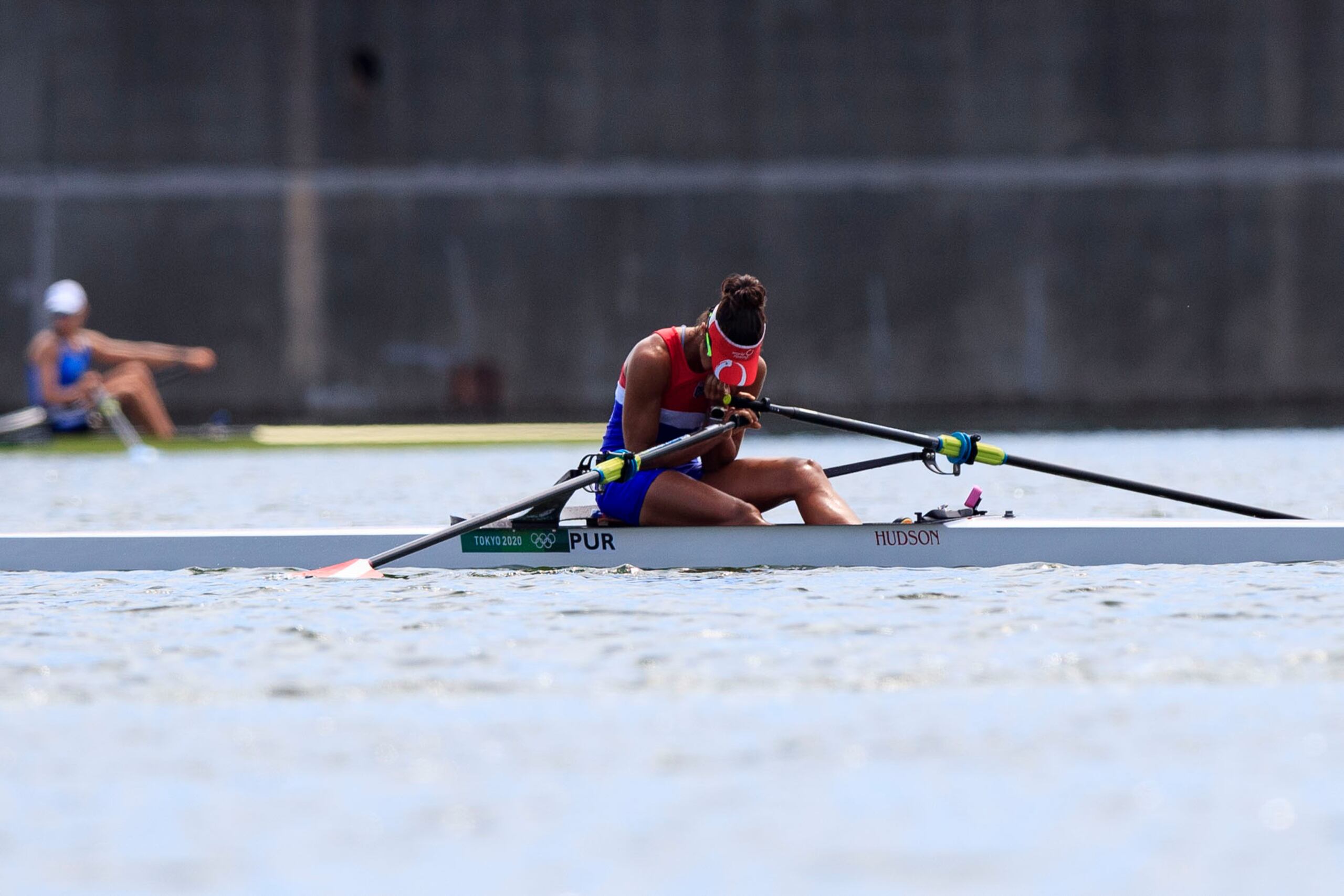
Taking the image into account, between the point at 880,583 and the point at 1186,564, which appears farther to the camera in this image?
the point at 1186,564

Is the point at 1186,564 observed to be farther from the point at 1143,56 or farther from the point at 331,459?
the point at 1143,56

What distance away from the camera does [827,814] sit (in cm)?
338

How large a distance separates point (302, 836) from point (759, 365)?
449cm

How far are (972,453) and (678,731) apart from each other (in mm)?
3729

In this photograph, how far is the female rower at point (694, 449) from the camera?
24.3 feet

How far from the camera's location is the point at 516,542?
761cm

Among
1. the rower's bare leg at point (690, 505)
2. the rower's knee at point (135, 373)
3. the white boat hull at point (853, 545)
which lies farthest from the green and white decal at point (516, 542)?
the rower's knee at point (135, 373)

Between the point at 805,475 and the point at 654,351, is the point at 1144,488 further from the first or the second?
the point at 654,351

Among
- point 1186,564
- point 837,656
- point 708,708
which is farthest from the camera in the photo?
point 1186,564

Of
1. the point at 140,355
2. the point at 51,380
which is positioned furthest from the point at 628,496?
the point at 140,355

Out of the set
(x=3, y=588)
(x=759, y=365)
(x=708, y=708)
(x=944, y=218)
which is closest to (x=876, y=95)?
(x=944, y=218)

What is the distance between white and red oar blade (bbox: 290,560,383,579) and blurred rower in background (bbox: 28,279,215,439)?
8.97 m

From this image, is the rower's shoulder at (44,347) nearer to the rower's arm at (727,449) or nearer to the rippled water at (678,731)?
the rippled water at (678,731)

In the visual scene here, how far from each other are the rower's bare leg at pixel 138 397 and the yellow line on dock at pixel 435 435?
83cm
